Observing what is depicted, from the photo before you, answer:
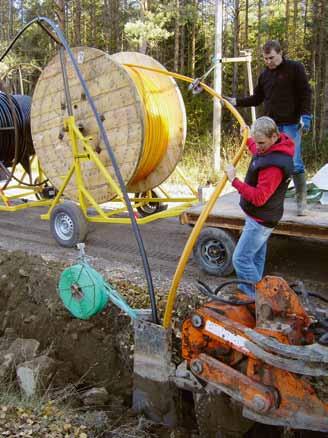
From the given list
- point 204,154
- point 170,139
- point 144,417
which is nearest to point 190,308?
point 144,417

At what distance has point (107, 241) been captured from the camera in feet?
23.4

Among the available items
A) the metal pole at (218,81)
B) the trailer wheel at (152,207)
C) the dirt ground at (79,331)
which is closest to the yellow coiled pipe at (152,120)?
the trailer wheel at (152,207)

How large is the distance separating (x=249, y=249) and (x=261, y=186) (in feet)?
2.22

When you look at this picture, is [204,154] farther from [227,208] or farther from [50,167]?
[227,208]

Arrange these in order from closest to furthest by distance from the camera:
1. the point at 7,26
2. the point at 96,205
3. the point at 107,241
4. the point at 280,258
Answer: the point at 280,258, the point at 96,205, the point at 107,241, the point at 7,26

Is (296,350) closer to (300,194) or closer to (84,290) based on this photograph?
(84,290)

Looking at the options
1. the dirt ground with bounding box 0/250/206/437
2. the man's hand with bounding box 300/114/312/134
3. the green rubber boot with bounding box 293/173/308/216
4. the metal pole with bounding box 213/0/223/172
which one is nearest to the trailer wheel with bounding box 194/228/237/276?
the dirt ground with bounding box 0/250/206/437

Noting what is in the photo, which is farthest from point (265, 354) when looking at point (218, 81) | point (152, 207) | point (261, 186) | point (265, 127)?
point (218, 81)

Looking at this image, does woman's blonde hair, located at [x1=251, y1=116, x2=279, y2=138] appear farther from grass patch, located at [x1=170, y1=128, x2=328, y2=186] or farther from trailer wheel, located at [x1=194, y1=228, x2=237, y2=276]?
grass patch, located at [x1=170, y1=128, x2=328, y2=186]

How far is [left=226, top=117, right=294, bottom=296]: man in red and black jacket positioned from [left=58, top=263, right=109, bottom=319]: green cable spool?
1259 millimetres

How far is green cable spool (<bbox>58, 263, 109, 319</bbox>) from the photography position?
436 cm

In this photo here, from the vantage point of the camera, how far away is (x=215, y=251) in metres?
5.55

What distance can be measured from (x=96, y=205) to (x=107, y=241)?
74 centimetres

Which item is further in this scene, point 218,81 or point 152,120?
point 218,81
